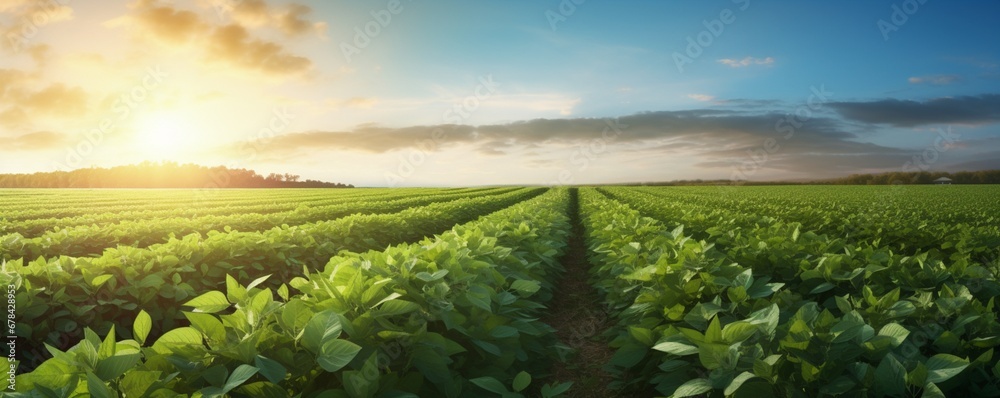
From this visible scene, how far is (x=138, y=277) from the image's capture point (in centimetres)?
558

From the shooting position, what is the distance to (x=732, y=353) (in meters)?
1.93

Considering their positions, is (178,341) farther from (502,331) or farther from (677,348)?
(677,348)

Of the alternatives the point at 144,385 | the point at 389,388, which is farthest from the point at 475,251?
the point at 144,385


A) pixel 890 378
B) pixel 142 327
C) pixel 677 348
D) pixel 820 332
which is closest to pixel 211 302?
pixel 142 327

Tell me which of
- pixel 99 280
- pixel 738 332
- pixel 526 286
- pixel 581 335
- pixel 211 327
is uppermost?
pixel 211 327

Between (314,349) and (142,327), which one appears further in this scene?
(142,327)

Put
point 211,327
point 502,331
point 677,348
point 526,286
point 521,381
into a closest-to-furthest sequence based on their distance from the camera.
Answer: point 211,327 → point 677,348 → point 521,381 → point 502,331 → point 526,286

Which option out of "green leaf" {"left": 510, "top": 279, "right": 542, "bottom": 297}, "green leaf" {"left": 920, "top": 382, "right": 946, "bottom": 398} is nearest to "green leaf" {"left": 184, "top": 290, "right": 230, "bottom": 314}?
"green leaf" {"left": 510, "top": 279, "right": 542, "bottom": 297}

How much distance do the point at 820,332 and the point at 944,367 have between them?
385 millimetres

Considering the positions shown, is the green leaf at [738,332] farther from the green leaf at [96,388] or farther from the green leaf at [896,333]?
the green leaf at [96,388]

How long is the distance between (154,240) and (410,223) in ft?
21.0

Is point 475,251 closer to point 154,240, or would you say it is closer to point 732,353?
point 732,353

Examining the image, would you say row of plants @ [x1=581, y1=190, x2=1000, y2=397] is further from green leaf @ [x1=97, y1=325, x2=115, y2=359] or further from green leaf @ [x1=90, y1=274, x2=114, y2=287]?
green leaf @ [x1=90, y1=274, x2=114, y2=287]

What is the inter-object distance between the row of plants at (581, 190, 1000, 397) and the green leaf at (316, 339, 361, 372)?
4.17 feet
